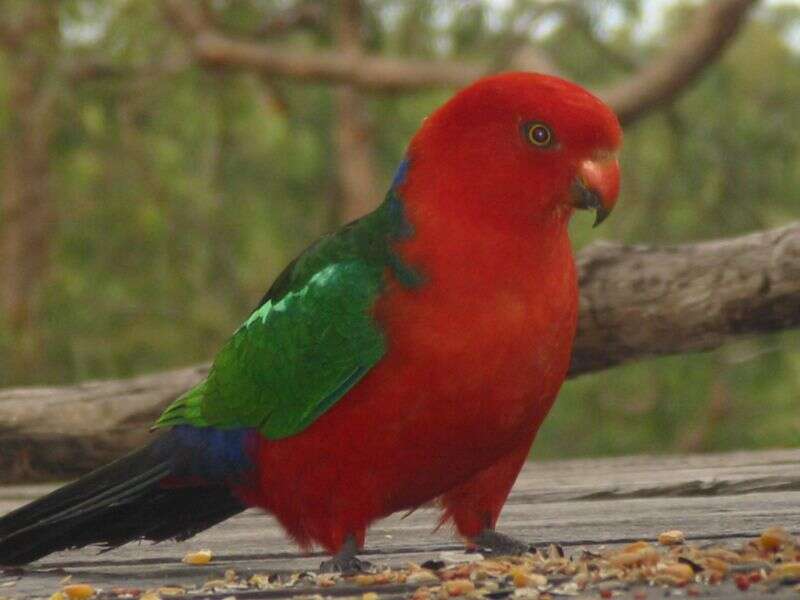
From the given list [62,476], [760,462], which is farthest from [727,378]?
[62,476]

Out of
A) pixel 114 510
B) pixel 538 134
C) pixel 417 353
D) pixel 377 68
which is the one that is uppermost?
pixel 377 68

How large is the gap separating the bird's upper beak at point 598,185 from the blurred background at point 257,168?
12.8ft

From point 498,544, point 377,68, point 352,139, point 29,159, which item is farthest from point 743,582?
point 352,139

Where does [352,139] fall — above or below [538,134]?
above

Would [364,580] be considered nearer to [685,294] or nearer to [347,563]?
[347,563]

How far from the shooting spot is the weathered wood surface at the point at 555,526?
2787 millimetres

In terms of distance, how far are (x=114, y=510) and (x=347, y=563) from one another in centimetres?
61

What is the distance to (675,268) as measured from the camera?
3996 mm

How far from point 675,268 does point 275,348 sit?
56.9 inches

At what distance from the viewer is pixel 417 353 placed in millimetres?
2645

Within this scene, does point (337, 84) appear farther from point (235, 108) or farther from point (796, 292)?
point (796, 292)

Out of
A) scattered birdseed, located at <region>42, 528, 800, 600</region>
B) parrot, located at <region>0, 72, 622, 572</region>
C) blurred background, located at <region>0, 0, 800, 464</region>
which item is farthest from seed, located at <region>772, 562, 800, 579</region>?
blurred background, located at <region>0, 0, 800, 464</region>

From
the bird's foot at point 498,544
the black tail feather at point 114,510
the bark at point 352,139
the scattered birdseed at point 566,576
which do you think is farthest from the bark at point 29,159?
the scattered birdseed at point 566,576

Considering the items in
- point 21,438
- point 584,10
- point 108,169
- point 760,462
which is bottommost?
point 760,462
